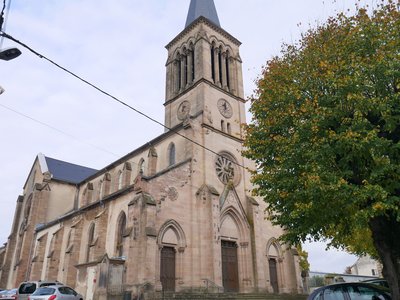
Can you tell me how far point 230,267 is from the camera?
24.9 meters

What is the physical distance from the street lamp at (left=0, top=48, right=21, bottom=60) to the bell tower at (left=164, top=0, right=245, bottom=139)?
62.8 ft

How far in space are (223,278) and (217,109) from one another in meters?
14.0

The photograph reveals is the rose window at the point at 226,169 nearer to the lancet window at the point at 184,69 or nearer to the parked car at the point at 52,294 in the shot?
the lancet window at the point at 184,69

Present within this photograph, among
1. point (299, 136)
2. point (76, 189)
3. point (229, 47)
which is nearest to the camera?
point (299, 136)

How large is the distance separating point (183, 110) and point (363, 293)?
24.2 metres

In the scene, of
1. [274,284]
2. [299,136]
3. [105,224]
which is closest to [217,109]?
[105,224]

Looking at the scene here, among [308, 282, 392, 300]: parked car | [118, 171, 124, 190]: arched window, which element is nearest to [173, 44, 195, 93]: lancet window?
[118, 171, 124, 190]: arched window

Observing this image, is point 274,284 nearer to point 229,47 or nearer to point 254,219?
point 254,219

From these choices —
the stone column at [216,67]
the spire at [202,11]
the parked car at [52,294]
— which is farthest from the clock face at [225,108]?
the parked car at [52,294]

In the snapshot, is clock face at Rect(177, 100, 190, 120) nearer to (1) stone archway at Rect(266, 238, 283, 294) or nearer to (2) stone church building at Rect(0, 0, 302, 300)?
(2) stone church building at Rect(0, 0, 302, 300)

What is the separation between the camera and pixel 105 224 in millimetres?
25328

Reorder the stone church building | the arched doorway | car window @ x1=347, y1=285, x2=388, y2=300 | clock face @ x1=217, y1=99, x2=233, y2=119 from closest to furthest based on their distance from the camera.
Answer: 1. car window @ x1=347, y1=285, x2=388, y2=300
2. the stone church building
3. the arched doorway
4. clock face @ x1=217, y1=99, x2=233, y2=119

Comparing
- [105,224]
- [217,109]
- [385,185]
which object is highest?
[217,109]

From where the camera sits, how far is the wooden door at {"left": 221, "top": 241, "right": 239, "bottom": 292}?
24.2 meters
